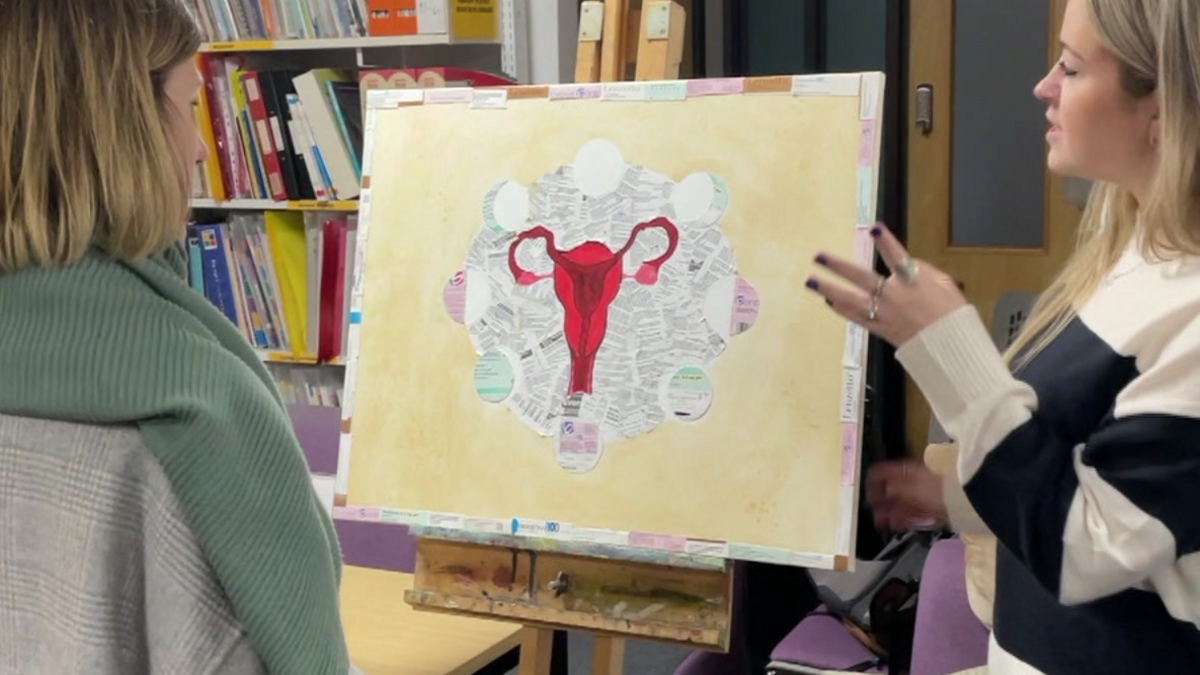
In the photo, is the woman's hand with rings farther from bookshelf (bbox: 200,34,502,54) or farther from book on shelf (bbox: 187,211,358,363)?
book on shelf (bbox: 187,211,358,363)

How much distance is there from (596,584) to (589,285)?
41 centimetres

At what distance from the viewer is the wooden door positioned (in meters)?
3.62

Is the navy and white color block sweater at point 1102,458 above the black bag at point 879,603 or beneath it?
above

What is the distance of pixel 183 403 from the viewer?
1.01 meters

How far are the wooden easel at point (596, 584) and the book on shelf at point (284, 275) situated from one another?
1398 millimetres

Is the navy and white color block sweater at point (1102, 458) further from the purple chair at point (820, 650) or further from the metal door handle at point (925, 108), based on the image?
the metal door handle at point (925, 108)

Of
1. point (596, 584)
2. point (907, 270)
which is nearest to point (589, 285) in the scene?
point (596, 584)

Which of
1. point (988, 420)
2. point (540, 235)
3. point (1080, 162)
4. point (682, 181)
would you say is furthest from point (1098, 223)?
point (540, 235)

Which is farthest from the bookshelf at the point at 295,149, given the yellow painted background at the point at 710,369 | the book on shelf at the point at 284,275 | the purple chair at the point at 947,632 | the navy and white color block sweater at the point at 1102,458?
the navy and white color block sweater at the point at 1102,458

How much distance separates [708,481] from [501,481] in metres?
0.30

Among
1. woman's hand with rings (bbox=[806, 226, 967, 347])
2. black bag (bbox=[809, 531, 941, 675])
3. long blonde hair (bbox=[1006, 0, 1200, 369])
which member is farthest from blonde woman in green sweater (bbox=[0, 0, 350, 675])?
black bag (bbox=[809, 531, 941, 675])

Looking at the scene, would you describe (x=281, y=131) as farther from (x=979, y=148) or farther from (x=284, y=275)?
(x=979, y=148)

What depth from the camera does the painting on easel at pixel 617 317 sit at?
163 cm

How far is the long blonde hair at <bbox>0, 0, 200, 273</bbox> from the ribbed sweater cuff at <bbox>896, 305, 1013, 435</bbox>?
0.68 metres
